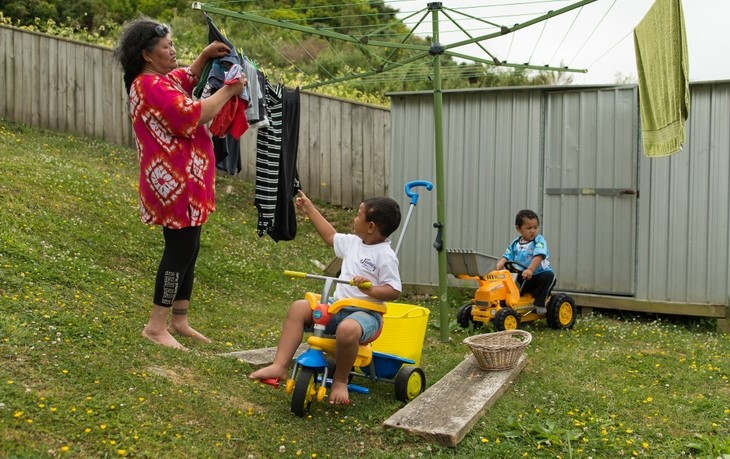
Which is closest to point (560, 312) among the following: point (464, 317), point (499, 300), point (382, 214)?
point (499, 300)

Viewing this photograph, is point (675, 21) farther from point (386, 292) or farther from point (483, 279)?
point (386, 292)

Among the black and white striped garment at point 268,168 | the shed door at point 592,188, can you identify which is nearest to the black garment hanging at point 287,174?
the black and white striped garment at point 268,168

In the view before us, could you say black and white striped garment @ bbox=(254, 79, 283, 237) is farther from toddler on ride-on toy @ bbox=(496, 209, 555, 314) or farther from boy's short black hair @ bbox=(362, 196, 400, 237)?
toddler on ride-on toy @ bbox=(496, 209, 555, 314)

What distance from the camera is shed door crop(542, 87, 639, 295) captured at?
7602 mm

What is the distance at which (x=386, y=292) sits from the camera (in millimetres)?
4082

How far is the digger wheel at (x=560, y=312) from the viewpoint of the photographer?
6773 millimetres

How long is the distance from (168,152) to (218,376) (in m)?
1.30

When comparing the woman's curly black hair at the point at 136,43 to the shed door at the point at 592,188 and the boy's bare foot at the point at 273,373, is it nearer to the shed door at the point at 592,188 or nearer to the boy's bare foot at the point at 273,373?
the boy's bare foot at the point at 273,373

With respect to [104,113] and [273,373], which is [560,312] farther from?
[104,113]

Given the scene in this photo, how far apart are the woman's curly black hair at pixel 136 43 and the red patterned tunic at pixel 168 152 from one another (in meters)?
0.11

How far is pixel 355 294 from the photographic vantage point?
4.18m

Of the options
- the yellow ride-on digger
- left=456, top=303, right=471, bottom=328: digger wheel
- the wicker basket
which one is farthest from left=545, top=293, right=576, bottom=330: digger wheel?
the wicker basket

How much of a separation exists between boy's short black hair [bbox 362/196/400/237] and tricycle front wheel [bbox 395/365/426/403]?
0.81m

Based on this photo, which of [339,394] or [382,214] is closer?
[339,394]
